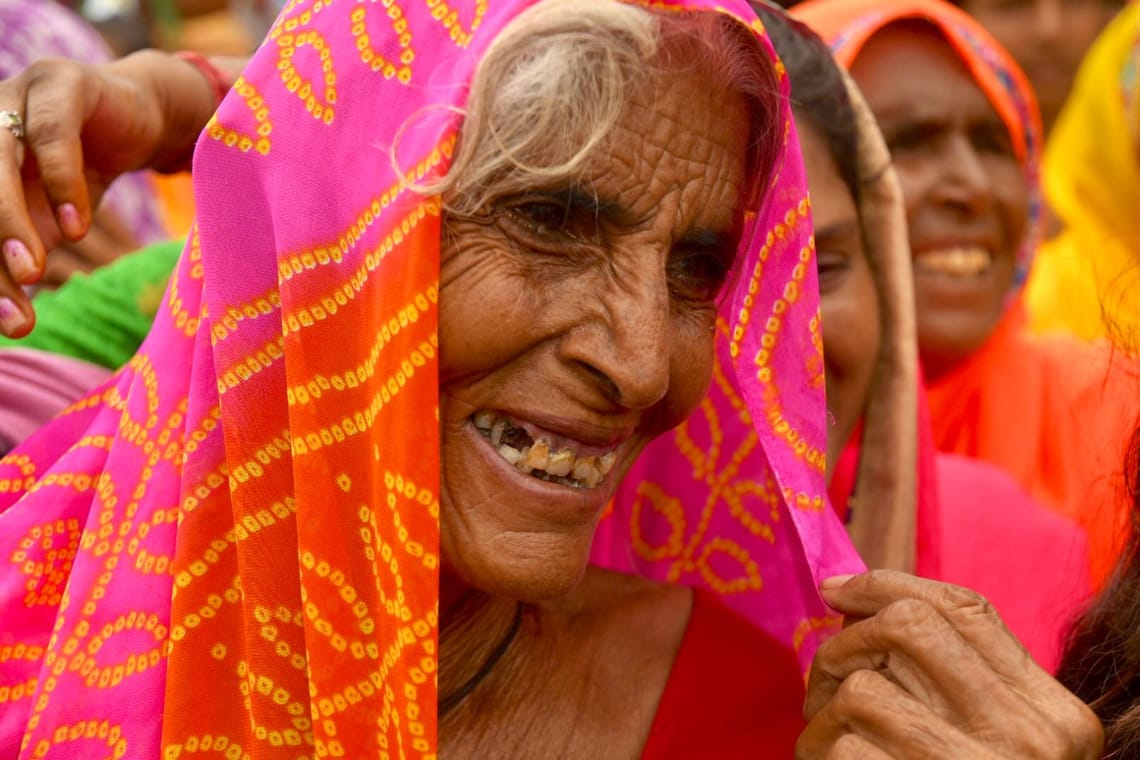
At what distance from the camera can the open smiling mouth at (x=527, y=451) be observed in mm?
2025

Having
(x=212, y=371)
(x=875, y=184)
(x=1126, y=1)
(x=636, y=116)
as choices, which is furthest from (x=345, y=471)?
(x=1126, y=1)

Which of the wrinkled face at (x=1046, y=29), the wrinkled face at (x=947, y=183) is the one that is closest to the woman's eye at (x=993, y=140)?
the wrinkled face at (x=947, y=183)

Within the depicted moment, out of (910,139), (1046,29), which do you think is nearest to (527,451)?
(910,139)

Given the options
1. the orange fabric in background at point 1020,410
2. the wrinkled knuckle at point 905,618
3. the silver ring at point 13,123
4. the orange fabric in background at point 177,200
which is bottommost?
the orange fabric in background at point 177,200

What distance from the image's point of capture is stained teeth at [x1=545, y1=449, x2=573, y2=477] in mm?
2033

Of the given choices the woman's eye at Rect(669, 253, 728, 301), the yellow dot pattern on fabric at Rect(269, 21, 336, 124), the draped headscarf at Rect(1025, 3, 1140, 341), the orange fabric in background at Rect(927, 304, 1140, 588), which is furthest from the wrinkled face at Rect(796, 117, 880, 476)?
→ the draped headscarf at Rect(1025, 3, 1140, 341)

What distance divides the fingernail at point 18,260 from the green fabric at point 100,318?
55 cm

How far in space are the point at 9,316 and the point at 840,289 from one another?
1453mm

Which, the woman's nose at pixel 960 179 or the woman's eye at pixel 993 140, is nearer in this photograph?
the woman's nose at pixel 960 179

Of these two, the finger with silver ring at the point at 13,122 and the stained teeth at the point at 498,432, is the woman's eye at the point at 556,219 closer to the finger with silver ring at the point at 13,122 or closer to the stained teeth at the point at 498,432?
the stained teeth at the point at 498,432

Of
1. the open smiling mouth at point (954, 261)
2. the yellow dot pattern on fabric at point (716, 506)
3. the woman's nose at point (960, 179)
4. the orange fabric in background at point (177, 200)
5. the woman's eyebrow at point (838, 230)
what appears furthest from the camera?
the orange fabric in background at point (177, 200)

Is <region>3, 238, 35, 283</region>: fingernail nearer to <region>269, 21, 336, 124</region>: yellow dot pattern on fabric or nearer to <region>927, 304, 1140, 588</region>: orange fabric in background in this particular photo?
<region>269, 21, 336, 124</region>: yellow dot pattern on fabric

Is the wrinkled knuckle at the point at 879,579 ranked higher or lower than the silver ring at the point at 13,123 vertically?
lower

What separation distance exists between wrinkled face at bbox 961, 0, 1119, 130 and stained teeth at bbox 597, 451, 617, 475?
408 cm
